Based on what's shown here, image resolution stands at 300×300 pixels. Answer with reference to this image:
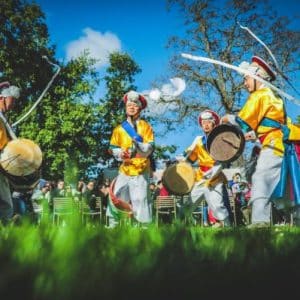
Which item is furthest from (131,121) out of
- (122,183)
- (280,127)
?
(280,127)

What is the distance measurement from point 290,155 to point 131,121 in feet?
7.63

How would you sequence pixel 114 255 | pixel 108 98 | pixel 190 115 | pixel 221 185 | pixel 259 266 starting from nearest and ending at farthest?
pixel 114 255 < pixel 259 266 < pixel 221 185 < pixel 190 115 < pixel 108 98

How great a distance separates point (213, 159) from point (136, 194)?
1.06m

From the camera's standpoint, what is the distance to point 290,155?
633cm

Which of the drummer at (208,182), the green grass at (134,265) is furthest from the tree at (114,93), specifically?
the green grass at (134,265)

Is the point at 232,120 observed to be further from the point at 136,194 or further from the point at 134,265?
the point at 134,265

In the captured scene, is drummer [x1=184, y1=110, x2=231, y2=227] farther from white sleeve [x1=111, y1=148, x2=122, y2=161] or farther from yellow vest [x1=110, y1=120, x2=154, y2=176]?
white sleeve [x1=111, y1=148, x2=122, y2=161]

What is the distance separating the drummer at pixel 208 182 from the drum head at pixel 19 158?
11.1 feet

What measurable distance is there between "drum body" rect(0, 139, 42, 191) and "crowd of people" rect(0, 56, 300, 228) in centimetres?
22

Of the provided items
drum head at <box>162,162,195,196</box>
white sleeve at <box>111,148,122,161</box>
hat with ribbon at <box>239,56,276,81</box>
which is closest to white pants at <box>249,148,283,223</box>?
hat with ribbon at <box>239,56,276,81</box>

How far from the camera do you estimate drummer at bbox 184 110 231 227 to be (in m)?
8.81

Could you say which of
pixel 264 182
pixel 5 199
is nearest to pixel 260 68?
pixel 264 182

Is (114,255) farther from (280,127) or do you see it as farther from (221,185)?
(221,185)

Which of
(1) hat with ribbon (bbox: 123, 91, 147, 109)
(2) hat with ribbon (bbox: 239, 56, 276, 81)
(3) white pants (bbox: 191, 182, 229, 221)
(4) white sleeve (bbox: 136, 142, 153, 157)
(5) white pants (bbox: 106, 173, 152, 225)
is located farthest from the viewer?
(3) white pants (bbox: 191, 182, 229, 221)
